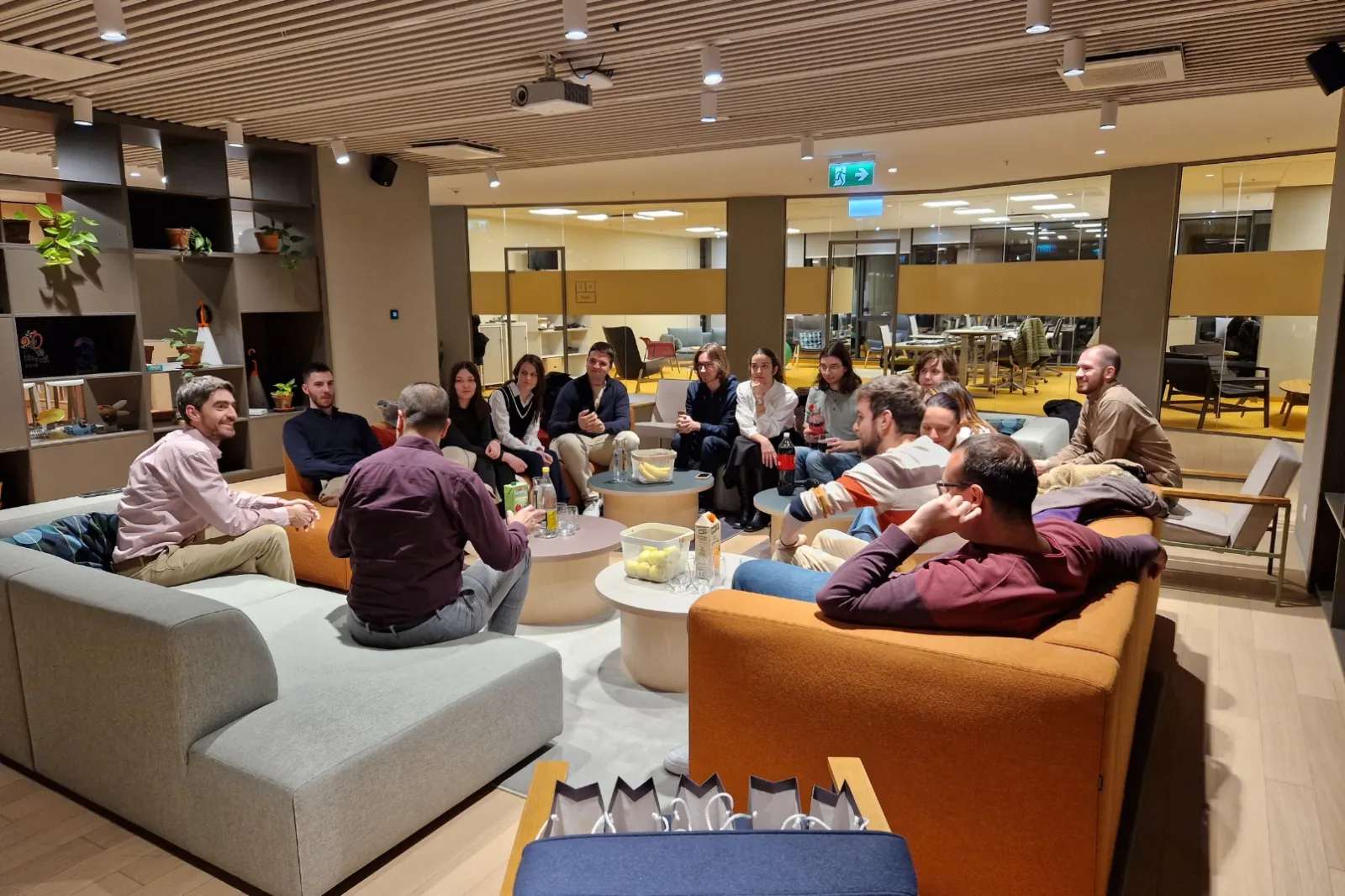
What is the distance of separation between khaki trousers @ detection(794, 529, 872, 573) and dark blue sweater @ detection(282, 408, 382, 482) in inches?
114

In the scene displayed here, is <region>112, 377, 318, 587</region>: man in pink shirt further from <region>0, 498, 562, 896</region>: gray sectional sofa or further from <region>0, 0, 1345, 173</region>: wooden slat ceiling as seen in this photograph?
<region>0, 0, 1345, 173</region>: wooden slat ceiling

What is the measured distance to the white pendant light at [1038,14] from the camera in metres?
3.73

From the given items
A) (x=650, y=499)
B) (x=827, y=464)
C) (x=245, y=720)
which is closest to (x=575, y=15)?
(x=650, y=499)

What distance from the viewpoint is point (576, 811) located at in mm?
1393

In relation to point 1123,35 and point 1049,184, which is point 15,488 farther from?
point 1049,184

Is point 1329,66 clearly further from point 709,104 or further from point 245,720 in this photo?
point 245,720

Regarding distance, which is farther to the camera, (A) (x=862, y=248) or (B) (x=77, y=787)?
(A) (x=862, y=248)

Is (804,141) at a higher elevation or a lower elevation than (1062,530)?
higher

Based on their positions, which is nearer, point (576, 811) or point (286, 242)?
point (576, 811)

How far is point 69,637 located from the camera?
255 cm

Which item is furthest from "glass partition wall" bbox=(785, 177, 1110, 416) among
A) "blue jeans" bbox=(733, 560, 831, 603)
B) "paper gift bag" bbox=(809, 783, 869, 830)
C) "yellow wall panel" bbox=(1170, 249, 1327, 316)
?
"paper gift bag" bbox=(809, 783, 869, 830)

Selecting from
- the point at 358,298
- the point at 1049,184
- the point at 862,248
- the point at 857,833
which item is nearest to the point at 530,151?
the point at 358,298

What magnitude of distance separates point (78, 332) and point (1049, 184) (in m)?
9.52

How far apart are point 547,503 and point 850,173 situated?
5823 millimetres
